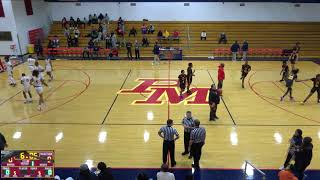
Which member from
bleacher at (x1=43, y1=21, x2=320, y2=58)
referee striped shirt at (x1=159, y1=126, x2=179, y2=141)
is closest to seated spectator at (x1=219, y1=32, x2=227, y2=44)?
bleacher at (x1=43, y1=21, x2=320, y2=58)

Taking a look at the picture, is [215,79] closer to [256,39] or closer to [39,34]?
[256,39]

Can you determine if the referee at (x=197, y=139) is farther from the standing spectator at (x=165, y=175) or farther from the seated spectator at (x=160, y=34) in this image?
the seated spectator at (x=160, y=34)

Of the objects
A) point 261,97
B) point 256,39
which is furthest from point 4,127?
point 256,39

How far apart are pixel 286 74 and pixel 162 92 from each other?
6.91 metres

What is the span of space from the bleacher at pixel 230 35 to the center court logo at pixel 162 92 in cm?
948

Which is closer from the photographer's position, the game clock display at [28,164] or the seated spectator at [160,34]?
the game clock display at [28,164]

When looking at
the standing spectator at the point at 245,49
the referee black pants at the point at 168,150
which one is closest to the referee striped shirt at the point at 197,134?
the referee black pants at the point at 168,150

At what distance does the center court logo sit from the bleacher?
9479 millimetres

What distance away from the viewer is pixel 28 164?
6.73m

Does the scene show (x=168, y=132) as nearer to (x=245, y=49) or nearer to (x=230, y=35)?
(x=245, y=49)

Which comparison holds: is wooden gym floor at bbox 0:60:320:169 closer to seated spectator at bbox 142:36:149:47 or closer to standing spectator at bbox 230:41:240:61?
standing spectator at bbox 230:41:240:61

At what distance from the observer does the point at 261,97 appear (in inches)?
634

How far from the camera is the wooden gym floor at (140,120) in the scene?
10.3 metres

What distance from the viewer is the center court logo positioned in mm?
15516
